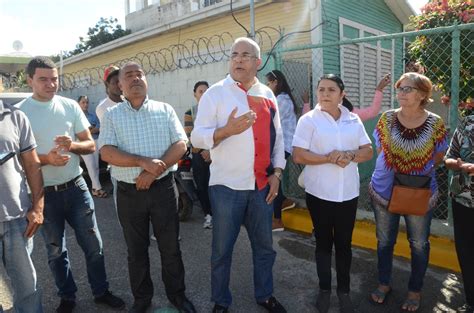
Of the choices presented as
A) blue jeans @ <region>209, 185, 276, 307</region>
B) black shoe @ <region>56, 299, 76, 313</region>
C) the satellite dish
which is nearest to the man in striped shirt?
blue jeans @ <region>209, 185, 276, 307</region>

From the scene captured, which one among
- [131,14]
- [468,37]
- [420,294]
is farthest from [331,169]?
[131,14]

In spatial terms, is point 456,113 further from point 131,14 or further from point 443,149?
point 131,14

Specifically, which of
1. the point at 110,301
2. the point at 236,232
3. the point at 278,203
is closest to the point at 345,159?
the point at 236,232

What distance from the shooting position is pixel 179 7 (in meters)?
13.8

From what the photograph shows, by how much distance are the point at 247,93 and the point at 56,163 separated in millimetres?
1479

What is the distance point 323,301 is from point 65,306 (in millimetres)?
2125

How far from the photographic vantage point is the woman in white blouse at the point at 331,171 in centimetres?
290

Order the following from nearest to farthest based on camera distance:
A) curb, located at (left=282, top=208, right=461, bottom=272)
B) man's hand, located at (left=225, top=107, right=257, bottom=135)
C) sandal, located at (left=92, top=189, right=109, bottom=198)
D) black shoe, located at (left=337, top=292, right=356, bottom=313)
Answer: man's hand, located at (left=225, top=107, right=257, bottom=135), black shoe, located at (left=337, top=292, right=356, bottom=313), curb, located at (left=282, top=208, right=461, bottom=272), sandal, located at (left=92, top=189, right=109, bottom=198)

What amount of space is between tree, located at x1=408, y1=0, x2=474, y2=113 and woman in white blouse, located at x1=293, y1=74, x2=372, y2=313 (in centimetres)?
263

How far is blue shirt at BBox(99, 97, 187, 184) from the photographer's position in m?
2.79

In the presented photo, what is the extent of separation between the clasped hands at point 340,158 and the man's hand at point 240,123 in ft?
2.27

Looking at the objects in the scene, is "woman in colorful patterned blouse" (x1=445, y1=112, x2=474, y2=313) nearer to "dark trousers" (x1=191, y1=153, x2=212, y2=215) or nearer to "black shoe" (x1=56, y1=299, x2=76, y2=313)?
"dark trousers" (x1=191, y1=153, x2=212, y2=215)

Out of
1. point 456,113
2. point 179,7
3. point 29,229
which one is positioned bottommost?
point 29,229

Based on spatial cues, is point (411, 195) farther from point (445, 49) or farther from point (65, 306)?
point (445, 49)
